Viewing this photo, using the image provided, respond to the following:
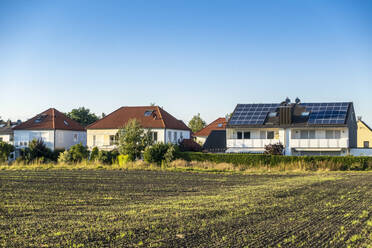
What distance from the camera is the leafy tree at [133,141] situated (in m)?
36.8

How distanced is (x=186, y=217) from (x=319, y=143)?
33.3 meters

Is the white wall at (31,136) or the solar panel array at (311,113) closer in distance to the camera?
Answer: the solar panel array at (311,113)

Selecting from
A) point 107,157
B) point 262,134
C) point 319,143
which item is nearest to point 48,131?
point 107,157

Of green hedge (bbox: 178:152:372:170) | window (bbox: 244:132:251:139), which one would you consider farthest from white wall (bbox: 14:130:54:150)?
green hedge (bbox: 178:152:372:170)

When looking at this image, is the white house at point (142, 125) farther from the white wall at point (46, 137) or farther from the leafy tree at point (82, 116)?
the leafy tree at point (82, 116)

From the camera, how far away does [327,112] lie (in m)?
43.8

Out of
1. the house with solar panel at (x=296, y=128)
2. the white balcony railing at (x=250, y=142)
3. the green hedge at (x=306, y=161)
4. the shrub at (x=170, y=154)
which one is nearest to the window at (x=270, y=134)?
the house with solar panel at (x=296, y=128)

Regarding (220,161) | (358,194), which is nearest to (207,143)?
(220,161)

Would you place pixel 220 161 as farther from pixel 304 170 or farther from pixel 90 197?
pixel 90 197

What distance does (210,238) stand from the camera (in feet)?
30.0

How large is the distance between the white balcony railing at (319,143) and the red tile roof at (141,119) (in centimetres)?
1484

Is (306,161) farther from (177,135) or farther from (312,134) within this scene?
(177,135)

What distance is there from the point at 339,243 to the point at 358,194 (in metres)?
8.44

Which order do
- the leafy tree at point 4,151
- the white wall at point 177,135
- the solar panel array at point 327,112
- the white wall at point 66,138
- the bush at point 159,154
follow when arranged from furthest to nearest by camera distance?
the white wall at point 66,138 < the white wall at point 177,135 < the solar panel array at point 327,112 < the leafy tree at point 4,151 < the bush at point 159,154
